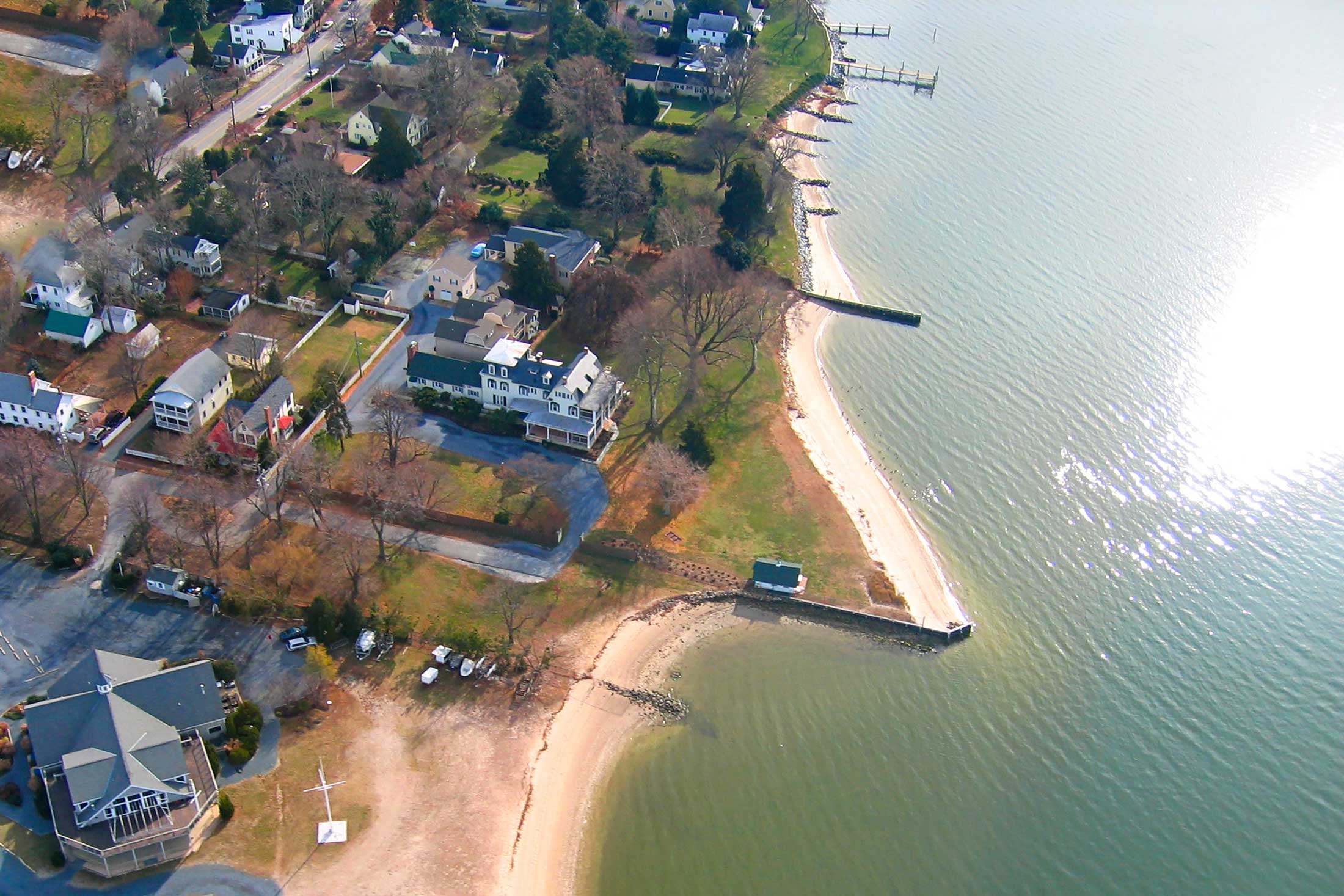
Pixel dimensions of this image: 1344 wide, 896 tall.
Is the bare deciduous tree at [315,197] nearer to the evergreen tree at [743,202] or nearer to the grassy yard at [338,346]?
the grassy yard at [338,346]

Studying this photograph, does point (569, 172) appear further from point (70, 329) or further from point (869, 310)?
point (70, 329)

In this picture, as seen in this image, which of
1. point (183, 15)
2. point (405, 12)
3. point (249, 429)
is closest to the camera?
point (249, 429)

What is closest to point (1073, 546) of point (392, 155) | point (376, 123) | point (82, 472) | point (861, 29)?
point (82, 472)

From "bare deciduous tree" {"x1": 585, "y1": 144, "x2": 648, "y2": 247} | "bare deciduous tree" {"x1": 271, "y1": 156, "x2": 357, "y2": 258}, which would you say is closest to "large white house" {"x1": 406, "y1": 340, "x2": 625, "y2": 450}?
"bare deciduous tree" {"x1": 271, "y1": 156, "x2": 357, "y2": 258}

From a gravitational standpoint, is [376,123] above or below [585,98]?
below

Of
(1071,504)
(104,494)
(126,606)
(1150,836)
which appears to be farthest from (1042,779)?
(104,494)

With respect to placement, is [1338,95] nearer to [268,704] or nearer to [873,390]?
[873,390]

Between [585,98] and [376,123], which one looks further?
[585,98]

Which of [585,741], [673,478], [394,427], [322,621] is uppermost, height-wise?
[673,478]
